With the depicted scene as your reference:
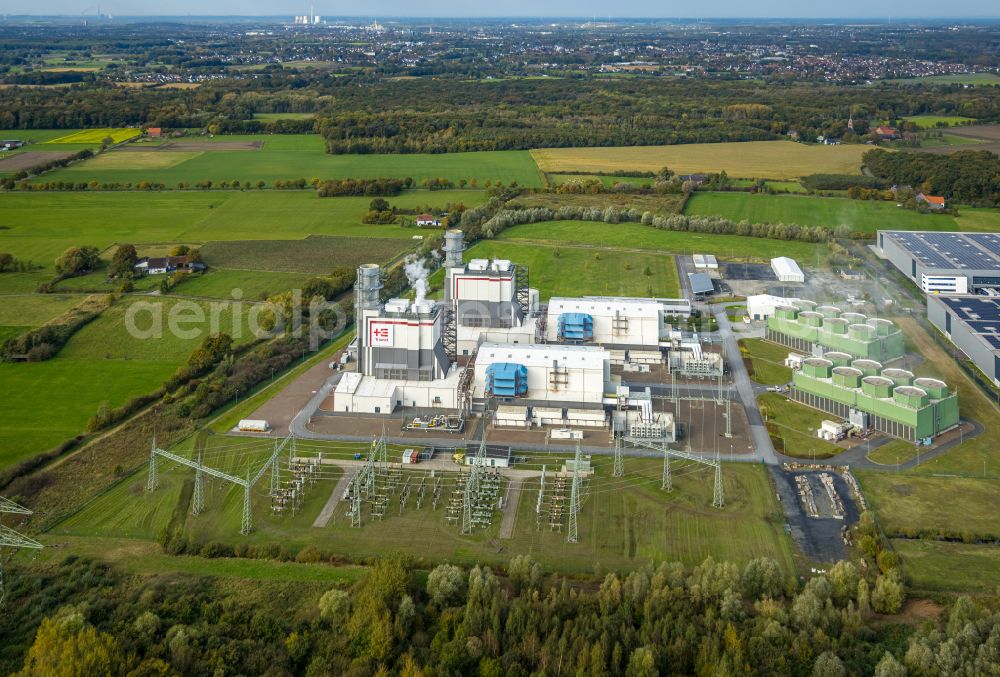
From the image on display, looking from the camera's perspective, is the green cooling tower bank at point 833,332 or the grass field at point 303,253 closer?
the green cooling tower bank at point 833,332

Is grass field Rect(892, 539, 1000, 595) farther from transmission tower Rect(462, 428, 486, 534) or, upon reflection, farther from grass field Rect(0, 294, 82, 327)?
grass field Rect(0, 294, 82, 327)

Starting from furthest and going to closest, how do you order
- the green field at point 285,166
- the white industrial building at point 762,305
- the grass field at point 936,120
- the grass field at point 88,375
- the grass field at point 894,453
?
the grass field at point 936,120, the green field at point 285,166, the white industrial building at point 762,305, the grass field at point 88,375, the grass field at point 894,453

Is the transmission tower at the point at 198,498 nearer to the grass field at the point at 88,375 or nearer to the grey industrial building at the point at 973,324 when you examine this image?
the grass field at the point at 88,375

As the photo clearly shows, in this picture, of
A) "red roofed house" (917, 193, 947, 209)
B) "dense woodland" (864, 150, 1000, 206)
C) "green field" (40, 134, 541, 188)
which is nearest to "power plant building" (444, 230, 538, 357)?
"green field" (40, 134, 541, 188)

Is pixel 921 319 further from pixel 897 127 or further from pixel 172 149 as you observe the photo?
A: pixel 172 149

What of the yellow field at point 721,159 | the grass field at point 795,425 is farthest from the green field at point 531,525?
the yellow field at point 721,159
